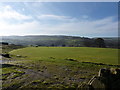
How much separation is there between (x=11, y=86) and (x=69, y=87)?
4.75 metres

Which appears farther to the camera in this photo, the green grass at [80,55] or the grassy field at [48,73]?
the green grass at [80,55]

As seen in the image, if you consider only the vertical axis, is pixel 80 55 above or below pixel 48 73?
below

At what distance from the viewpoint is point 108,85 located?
270 inches

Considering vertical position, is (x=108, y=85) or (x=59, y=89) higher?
(x=108, y=85)

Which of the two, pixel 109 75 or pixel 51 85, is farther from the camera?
pixel 51 85

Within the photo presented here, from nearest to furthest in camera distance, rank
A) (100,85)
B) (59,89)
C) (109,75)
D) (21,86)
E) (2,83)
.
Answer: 1. (100,85)
2. (109,75)
3. (59,89)
4. (21,86)
5. (2,83)

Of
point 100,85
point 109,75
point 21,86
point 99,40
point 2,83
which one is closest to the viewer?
point 100,85

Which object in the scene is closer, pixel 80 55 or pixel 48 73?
pixel 48 73

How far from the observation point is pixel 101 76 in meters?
7.16

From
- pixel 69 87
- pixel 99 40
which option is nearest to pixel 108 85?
pixel 69 87

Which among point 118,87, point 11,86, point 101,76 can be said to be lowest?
point 11,86

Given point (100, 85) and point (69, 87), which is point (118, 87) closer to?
point (100, 85)

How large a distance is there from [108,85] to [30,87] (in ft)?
19.0

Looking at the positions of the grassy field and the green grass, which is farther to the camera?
the green grass
